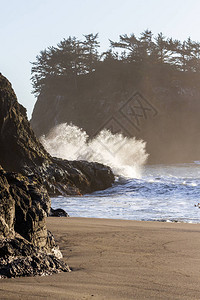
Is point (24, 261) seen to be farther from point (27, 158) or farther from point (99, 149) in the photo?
point (99, 149)

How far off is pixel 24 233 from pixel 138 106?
2038 inches

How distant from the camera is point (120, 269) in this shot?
3412 millimetres

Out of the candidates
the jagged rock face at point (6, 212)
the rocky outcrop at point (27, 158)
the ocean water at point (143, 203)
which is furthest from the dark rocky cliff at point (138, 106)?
the jagged rock face at point (6, 212)

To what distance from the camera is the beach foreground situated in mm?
2625

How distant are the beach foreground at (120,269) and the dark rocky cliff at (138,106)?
46.3 meters

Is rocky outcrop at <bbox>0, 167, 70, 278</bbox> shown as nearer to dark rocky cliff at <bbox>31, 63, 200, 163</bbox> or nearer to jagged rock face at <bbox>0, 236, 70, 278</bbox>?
jagged rock face at <bbox>0, 236, 70, 278</bbox>

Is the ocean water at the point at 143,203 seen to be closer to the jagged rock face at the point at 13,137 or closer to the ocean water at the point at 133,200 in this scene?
the ocean water at the point at 133,200

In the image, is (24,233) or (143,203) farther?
(143,203)

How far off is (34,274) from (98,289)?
58cm

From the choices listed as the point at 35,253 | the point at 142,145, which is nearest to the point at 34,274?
the point at 35,253

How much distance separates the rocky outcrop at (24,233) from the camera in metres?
3.08

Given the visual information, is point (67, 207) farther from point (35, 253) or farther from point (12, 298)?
point (12, 298)

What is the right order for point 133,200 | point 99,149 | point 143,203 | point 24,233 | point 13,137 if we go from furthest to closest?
point 99,149, point 13,137, point 133,200, point 143,203, point 24,233

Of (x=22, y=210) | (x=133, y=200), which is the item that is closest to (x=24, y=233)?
(x=22, y=210)
